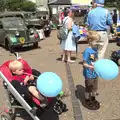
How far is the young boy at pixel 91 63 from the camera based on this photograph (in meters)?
4.90

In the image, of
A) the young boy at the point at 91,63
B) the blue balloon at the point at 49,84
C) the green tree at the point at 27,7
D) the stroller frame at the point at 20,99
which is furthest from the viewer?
the green tree at the point at 27,7

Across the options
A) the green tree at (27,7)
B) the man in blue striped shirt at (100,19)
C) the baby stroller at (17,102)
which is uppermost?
the man in blue striped shirt at (100,19)

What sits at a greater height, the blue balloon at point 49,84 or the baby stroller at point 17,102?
the blue balloon at point 49,84

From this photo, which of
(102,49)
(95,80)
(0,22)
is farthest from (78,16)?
(95,80)

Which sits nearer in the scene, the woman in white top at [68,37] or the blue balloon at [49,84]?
the blue balloon at [49,84]

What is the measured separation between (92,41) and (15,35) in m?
8.06

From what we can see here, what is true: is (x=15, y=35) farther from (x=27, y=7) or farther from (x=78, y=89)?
(x=27, y=7)

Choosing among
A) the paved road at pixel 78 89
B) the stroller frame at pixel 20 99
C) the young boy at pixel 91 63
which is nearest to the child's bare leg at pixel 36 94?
the stroller frame at pixel 20 99

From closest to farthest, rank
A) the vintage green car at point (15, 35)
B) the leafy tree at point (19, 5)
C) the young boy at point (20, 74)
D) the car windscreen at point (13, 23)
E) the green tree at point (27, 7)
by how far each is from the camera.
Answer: the young boy at point (20, 74) → the vintage green car at point (15, 35) → the car windscreen at point (13, 23) → the leafy tree at point (19, 5) → the green tree at point (27, 7)

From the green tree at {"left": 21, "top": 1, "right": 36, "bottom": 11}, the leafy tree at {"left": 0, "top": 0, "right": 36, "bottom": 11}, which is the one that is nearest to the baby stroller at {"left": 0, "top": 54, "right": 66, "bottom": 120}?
the leafy tree at {"left": 0, "top": 0, "right": 36, "bottom": 11}

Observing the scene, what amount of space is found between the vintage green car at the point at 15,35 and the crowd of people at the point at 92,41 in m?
3.57

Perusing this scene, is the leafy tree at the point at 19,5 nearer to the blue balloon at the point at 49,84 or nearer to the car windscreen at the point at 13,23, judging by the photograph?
the car windscreen at the point at 13,23

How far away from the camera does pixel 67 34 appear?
29.2 ft

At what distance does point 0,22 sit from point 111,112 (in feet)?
31.5
